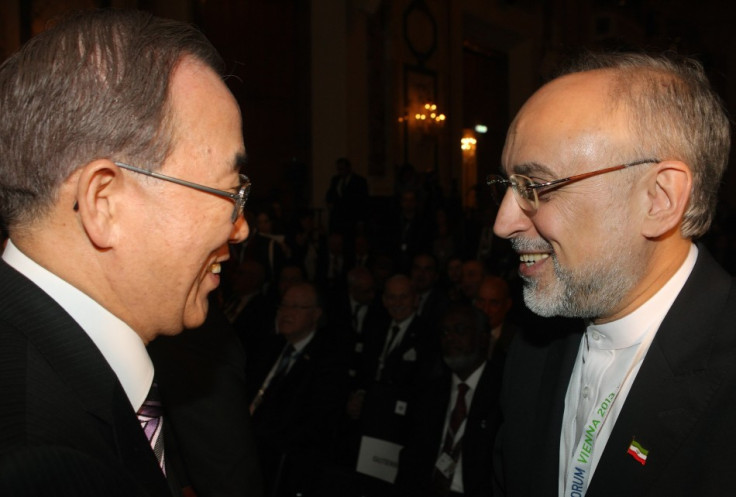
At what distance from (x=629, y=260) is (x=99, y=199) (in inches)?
46.5

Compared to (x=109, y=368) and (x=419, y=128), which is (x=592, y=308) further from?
(x=419, y=128)

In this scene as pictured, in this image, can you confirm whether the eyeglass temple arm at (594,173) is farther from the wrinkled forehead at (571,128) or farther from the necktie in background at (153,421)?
the necktie in background at (153,421)

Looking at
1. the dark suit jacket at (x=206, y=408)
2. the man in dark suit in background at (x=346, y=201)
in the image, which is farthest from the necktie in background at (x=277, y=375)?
the man in dark suit in background at (x=346, y=201)

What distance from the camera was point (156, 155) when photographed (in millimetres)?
1160

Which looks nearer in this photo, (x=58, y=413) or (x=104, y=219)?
(x=58, y=413)

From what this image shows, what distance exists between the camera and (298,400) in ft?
13.5

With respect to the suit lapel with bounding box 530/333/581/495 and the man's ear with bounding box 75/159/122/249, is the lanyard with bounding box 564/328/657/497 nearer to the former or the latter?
the suit lapel with bounding box 530/333/581/495

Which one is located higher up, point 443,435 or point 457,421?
point 457,421

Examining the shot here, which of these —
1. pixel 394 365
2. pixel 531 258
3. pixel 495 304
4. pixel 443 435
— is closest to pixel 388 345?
pixel 394 365

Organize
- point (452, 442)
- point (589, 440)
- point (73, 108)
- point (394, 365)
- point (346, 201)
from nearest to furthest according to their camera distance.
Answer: point (73, 108), point (589, 440), point (452, 442), point (394, 365), point (346, 201)

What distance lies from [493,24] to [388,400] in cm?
1287

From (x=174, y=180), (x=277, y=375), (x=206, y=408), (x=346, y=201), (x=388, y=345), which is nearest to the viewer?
(x=174, y=180)

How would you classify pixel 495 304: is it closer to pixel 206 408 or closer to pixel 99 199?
pixel 206 408

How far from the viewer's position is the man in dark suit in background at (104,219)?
95 cm
